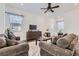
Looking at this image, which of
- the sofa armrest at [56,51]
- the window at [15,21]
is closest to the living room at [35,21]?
the window at [15,21]

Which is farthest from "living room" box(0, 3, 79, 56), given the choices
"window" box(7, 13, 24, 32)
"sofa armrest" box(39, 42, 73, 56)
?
"sofa armrest" box(39, 42, 73, 56)

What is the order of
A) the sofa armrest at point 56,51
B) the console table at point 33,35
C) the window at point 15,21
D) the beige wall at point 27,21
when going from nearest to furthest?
the sofa armrest at point 56,51
the window at point 15,21
the beige wall at point 27,21
the console table at point 33,35

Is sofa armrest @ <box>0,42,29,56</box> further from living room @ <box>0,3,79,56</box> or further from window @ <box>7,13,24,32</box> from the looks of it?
window @ <box>7,13,24,32</box>

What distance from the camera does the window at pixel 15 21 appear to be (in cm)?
276

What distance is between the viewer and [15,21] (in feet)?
9.23

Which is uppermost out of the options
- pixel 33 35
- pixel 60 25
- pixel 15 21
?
pixel 15 21

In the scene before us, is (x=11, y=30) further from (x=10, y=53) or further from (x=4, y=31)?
(x=10, y=53)

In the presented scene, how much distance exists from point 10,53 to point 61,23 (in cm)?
198

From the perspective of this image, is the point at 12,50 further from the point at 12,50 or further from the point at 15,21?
the point at 15,21

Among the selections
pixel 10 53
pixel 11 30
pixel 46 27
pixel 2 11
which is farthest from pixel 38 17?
pixel 10 53

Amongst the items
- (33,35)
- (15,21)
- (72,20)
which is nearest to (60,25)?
(72,20)

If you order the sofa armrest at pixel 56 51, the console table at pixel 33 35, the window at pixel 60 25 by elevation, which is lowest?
the sofa armrest at pixel 56 51

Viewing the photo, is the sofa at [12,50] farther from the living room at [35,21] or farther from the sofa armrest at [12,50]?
the living room at [35,21]

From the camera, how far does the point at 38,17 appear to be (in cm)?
314
